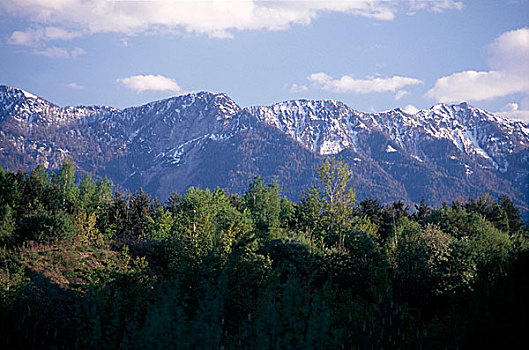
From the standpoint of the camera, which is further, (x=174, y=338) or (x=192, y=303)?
(x=192, y=303)

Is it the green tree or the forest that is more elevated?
the green tree

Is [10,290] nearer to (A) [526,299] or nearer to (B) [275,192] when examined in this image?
(A) [526,299]

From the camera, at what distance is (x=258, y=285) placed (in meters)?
24.5

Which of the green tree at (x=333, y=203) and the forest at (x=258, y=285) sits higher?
the green tree at (x=333, y=203)

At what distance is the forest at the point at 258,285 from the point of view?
27.7 ft

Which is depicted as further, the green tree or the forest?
the green tree

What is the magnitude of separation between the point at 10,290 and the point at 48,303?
179 cm

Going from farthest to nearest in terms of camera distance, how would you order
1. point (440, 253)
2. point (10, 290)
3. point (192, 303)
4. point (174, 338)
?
1. point (440, 253)
2. point (192, 303)
3. point (10, 290)
4. point (174, 338)

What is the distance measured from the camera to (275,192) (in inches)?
2290

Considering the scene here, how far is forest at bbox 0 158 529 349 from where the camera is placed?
8438 mm

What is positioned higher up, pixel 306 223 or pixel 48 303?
pixel 306 223

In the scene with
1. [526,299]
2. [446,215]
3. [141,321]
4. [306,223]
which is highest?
[446,215]

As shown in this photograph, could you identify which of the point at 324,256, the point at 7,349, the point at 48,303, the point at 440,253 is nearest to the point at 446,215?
the point at 440,253

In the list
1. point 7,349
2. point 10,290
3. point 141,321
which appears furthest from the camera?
point 10,290
